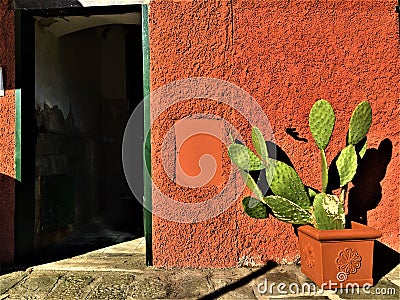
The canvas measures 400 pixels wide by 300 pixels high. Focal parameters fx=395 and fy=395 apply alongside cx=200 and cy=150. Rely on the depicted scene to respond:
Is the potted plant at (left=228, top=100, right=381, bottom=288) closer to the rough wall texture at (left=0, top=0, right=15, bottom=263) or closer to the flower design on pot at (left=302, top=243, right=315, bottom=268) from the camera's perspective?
the flower design on pot at (left=302, top=243, right=315, bottom=268)

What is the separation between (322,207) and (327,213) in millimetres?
59

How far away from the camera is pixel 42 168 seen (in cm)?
374

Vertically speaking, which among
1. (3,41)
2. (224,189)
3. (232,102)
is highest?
(3,41)

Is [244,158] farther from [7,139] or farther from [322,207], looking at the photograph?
[7,139]

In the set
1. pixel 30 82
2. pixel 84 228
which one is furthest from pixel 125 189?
pixel 30 82

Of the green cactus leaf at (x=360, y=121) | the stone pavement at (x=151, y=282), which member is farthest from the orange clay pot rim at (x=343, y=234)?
the green cactus leaf at (x=360, y=121)

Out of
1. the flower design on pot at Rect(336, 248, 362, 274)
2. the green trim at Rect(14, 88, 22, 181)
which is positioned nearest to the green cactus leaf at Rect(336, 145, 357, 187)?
the flower design on pot at Rect(336, 248, 362, 274)

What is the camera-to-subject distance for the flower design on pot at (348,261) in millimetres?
2617

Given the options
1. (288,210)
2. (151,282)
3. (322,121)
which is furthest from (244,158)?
(151,282)

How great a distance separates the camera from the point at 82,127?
5320 millimetres

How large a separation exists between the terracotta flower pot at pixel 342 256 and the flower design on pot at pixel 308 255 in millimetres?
40

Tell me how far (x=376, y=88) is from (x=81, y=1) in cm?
247

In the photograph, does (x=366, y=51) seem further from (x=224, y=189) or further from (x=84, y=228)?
(x=84, y=228)

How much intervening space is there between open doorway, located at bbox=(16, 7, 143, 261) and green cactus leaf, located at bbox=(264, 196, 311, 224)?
1.90 m
